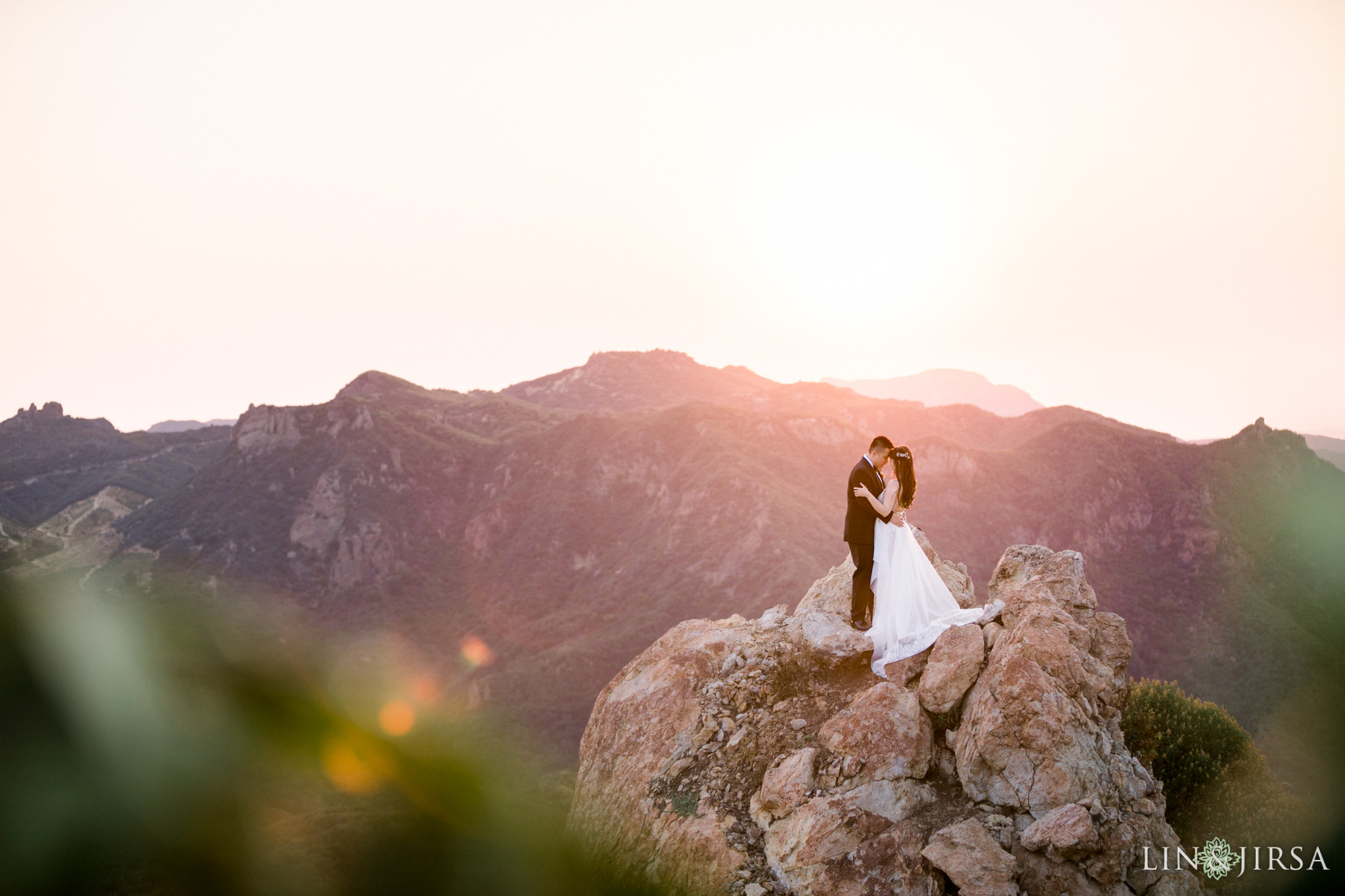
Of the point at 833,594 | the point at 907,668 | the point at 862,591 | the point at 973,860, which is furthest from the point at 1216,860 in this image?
the point at 833,594

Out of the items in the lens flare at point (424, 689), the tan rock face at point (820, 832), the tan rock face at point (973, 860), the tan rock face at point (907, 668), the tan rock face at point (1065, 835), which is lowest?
the lens flare at point (424, 689)

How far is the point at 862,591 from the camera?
1235 cm

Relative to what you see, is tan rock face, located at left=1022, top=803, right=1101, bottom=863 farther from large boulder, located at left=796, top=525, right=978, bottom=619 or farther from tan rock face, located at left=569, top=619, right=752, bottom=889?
large boulder, located at left=796, top=525, right=978, bottom=619

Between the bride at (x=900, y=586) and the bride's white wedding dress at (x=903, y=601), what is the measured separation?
1cm

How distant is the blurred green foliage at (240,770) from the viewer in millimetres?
17453

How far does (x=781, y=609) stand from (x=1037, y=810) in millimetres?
7019

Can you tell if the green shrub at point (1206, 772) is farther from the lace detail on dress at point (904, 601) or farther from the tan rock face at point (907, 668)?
the tan rock face at point (907, 668)

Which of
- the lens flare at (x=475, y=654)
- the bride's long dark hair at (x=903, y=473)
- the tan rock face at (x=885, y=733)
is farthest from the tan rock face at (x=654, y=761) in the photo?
the lens flare at (x=475, y=654)

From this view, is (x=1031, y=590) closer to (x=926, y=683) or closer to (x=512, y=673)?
(x=926, y=683)

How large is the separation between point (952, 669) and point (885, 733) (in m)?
1.60

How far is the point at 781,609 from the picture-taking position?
14.5 metres

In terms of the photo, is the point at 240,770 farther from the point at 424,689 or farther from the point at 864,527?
the point at 864,527

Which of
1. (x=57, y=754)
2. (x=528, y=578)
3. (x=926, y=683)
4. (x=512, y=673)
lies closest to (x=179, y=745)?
(x=57, y=754)

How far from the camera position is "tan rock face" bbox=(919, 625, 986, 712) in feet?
31.9
